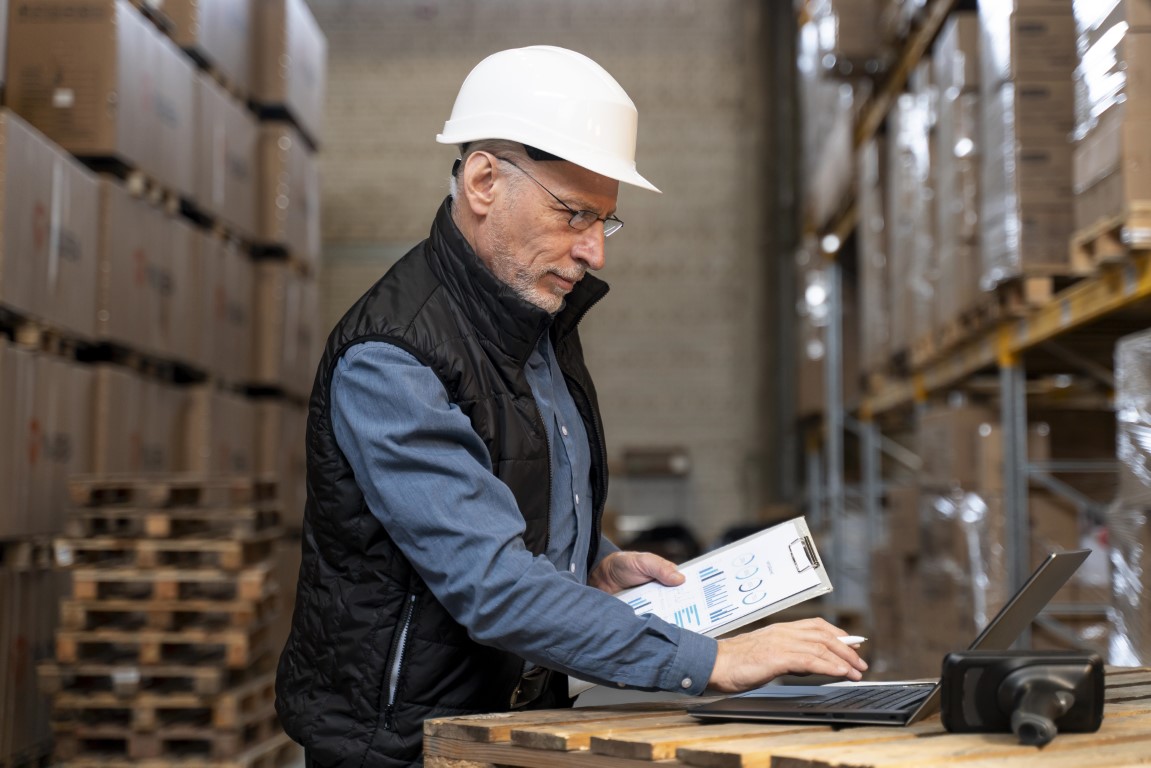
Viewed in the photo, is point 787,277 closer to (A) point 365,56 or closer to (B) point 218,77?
(A) point 365,56

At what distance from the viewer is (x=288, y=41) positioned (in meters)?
8.13

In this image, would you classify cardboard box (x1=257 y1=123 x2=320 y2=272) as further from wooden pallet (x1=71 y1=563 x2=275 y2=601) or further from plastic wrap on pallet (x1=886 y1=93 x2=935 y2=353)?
plastic wrap on pallet (x1=886 y1=93 x2=935 y2=353)

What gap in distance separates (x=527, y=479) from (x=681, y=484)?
39.2 feet

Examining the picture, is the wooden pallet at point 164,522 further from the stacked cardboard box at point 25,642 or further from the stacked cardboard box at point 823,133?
the stacked cardboard box at point 823,133

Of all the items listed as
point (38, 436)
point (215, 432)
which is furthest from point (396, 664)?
point (215, 432)

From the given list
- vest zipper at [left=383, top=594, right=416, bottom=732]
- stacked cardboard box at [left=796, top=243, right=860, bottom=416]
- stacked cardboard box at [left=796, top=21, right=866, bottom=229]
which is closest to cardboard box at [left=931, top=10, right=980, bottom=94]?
stacked cardboard box at [left=796, top=21, right=866, bottom=229]

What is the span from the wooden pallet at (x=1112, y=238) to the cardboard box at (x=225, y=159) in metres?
4.35

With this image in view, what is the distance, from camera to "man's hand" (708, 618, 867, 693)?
1996 millimetres

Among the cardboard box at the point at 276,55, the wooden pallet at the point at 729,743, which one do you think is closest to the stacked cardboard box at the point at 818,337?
the cardboard box at the point at 276,55

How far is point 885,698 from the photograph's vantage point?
2014 mm

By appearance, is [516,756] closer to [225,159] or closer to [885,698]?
[885,698]

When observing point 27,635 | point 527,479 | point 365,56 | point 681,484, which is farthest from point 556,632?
point 365,56

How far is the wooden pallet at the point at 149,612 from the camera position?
5.27 meters

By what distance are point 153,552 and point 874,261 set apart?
17.1 feet
